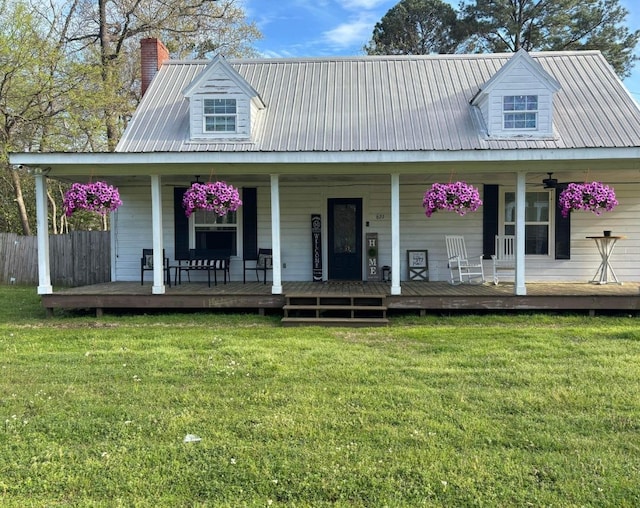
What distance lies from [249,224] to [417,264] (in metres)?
3.81

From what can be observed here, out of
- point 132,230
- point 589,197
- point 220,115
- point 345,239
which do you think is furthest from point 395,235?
point 132,230

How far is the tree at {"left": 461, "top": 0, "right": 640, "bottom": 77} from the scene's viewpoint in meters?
19.9

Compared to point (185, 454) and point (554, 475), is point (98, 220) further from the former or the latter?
point (554, 475)

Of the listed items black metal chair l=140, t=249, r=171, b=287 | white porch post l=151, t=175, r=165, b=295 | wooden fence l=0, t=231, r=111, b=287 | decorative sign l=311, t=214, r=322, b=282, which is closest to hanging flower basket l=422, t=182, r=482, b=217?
decorative sign l=311, t=214, r=322, b=282

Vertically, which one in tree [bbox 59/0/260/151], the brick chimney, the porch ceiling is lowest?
the porch ceiling

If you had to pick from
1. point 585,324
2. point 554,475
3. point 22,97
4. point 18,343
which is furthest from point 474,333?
point 22,97

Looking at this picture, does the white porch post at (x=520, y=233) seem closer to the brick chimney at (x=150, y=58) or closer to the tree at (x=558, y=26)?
the brick chimney at (x=150, y=58)

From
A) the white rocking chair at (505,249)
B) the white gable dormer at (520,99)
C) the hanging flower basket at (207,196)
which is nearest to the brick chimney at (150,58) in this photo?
the hanging flower basket at (207,196)

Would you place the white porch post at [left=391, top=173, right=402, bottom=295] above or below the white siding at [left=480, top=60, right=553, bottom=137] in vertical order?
below

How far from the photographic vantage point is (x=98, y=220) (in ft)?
77.4

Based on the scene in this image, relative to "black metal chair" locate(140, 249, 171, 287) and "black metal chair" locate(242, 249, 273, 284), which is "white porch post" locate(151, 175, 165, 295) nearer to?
"black metal chair" locate(140, 249, 171, 287)

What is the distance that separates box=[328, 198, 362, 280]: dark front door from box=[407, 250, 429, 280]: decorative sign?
3.61 ft

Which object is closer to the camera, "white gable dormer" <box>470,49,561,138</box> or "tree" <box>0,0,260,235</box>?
"white gable dormer" <box>470,49,561,138</box>

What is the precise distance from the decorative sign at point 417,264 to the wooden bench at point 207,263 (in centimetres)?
396
